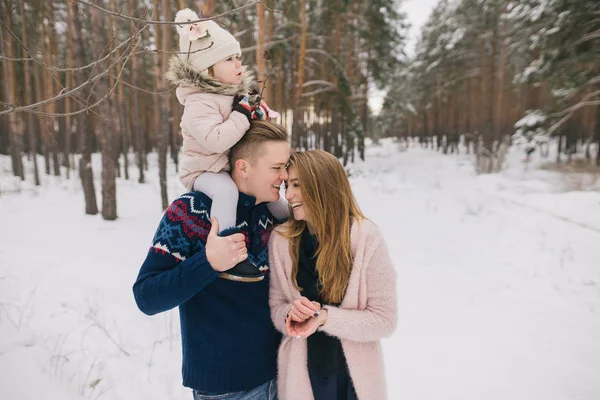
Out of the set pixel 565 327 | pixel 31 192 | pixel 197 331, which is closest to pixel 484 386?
pixel 565 327

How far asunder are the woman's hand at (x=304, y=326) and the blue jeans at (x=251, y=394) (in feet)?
1.30

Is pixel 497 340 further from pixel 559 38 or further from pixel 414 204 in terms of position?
pixel 559 38

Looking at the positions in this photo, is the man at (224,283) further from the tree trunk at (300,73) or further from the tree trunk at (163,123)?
the tree trunk at (300,73)

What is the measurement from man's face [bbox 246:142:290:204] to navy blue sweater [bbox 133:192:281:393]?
12cm

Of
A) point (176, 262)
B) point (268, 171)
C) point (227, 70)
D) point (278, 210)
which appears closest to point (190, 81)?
point (227, 70)

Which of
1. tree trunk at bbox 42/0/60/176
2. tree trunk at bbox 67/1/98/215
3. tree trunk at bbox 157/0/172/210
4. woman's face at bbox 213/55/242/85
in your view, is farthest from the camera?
tree trunk at bbox 157/0/172/210

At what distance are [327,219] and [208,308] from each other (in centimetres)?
69

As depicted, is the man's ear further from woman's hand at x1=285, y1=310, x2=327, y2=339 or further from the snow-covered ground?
the snow-covered ground

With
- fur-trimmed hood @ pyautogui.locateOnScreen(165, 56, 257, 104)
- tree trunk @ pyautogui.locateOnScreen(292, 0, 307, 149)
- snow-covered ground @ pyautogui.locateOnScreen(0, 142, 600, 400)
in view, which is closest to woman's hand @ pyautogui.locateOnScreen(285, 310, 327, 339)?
fur-trimmed hood @ pyautogui.locateOnScreen(165, 56, 257, 104)

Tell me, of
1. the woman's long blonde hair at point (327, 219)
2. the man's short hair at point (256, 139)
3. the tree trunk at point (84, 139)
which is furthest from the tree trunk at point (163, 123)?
the woman's long blonde hair at point (327, 219)

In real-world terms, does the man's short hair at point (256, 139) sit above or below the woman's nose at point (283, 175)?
above

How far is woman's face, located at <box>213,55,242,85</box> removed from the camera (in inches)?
80.9

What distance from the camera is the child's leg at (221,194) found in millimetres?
1582

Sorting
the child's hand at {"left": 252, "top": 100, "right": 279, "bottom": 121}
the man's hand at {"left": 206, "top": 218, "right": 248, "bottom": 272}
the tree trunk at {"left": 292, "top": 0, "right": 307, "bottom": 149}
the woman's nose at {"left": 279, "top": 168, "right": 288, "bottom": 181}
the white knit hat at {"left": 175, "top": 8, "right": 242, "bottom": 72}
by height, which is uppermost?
the tree trunk at {"left": 292, "top": 0, "right": 307, "bottom": 149}
